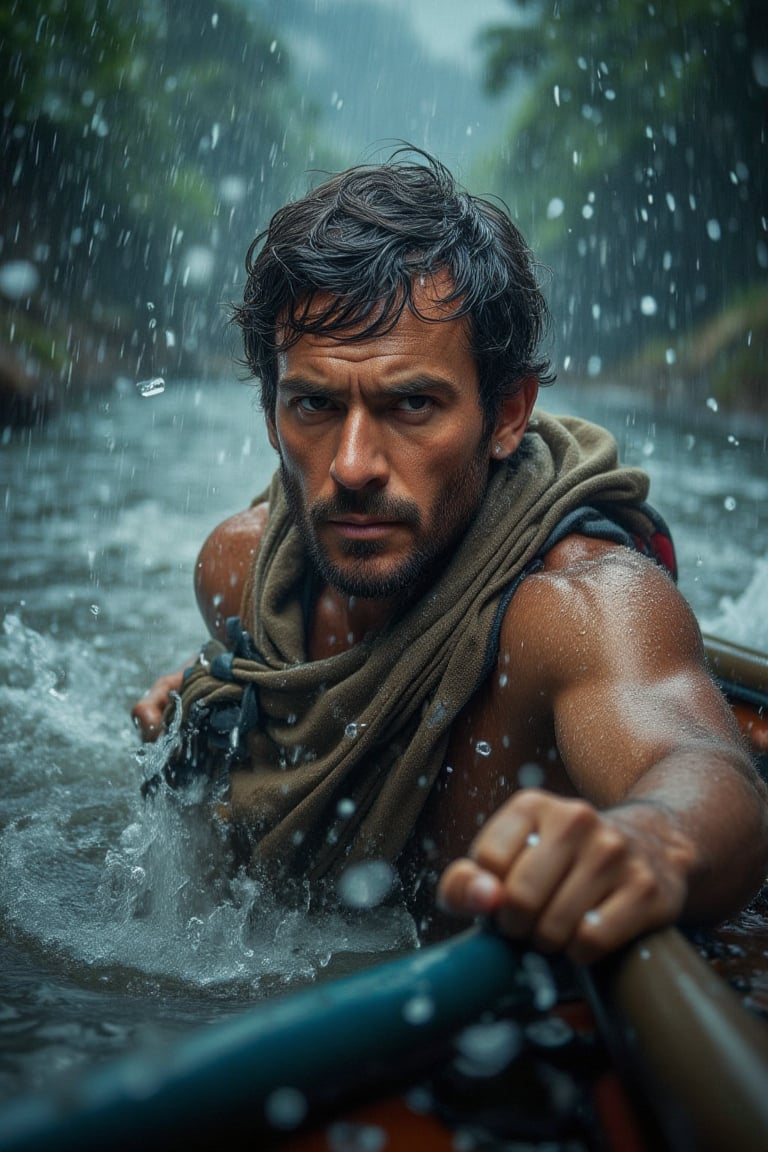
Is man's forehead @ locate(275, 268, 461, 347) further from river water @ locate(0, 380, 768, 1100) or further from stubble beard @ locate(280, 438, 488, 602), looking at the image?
river water @ locate(0, 380, 768, 1100)

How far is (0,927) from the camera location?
2352 millimetres

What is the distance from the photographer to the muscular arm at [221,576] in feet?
9.87

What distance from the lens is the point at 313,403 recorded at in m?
2.15

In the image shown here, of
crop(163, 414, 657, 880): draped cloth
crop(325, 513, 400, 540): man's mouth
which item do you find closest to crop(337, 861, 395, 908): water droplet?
crop(163, 414, 657, 880): draped cloth

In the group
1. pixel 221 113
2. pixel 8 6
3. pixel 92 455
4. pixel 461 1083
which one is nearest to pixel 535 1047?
pixel 461 1083

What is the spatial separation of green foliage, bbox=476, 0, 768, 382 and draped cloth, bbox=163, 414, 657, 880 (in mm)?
13466

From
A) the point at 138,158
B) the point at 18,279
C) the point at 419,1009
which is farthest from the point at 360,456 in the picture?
the point at 138,158

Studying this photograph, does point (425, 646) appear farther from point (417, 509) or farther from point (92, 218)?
point (92, 218)

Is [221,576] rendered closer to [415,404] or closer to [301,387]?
[301,387]

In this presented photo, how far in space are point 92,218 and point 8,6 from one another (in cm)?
728

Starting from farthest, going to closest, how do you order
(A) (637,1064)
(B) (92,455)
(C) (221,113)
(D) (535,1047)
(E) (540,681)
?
(C) (221,113) < (B) (92,455) < (E) (540,681) < (D) (535,1047) < (A) (637,1064)

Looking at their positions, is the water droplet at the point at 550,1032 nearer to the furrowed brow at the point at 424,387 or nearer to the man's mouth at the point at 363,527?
the man's mouth at the point at 363,527

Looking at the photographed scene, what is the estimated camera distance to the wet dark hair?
7.05ft

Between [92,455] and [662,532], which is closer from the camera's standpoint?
[662,532]
